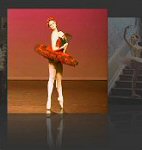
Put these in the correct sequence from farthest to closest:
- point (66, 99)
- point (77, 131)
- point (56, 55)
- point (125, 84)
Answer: point (125, 84) → point (66, 99) → point (56, 55) → point (77, 131)

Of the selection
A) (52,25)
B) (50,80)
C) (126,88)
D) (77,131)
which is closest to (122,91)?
(126,88)

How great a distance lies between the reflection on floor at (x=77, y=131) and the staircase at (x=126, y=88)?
84cm

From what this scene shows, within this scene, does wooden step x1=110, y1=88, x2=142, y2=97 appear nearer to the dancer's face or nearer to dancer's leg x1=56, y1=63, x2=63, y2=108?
dancer's leg x1=56, y1=63, x2=63, y2=108

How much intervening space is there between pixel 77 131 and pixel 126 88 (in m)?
4.06

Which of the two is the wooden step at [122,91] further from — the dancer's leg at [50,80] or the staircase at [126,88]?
the dancer's leg at [50,80]

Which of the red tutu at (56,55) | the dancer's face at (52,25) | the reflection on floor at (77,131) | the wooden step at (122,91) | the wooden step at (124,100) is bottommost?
the reflection on floor at (77,131)

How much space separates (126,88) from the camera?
12742mm

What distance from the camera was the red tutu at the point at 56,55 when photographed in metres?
10.8

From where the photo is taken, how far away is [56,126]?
9.66m

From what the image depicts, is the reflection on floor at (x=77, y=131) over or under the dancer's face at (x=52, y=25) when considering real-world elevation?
under

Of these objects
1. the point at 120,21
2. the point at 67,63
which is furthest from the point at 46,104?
the point at 120,21

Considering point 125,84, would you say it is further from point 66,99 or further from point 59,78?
point 59,78

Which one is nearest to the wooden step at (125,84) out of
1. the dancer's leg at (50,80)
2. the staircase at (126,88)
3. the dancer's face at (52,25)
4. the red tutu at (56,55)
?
the staircase at (126,88)

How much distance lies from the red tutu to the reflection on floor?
1292mm
